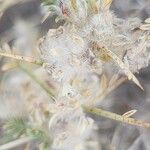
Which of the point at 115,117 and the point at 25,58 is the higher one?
the point at 25,58

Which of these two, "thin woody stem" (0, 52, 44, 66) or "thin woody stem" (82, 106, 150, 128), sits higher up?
"thin woody stem" (0, 52, 44, 66)

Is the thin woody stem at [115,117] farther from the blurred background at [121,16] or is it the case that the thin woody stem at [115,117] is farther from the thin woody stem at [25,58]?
the thin woody stem at [25,58]

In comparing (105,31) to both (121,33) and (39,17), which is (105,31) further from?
(39,17)

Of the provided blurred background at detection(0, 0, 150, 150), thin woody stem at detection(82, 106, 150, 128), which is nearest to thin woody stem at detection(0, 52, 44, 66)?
blurred background at detection(0, 0, 150, 150)

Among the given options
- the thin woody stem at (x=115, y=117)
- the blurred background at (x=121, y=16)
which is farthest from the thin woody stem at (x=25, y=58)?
the thin woody stem at (x=115, y=117)

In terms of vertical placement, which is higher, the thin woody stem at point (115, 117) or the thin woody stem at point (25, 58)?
the thin woody stem at point (25, 58)

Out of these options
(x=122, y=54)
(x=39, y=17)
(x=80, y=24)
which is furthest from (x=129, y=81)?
(x=39, y=17)

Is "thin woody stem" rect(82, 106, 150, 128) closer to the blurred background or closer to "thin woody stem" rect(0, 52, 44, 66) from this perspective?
the blurred background

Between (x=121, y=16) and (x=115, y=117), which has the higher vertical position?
(x=121, y=16)
